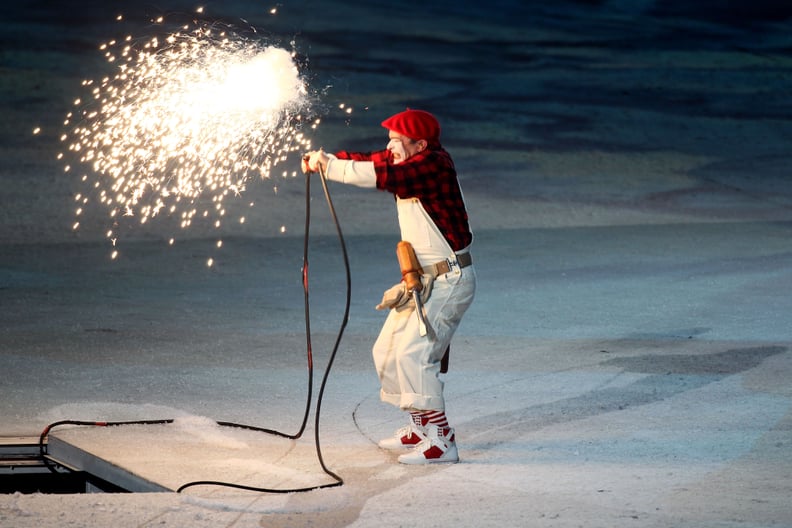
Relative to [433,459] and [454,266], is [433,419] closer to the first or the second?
[433,459]

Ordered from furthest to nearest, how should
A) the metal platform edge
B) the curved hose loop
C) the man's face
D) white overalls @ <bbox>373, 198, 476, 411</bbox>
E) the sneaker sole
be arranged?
the man's face
white overalls @ <bbox>373, 198, 476, 411</bbox>
the sneaker sole
the metal platform edge
the curved hose loop

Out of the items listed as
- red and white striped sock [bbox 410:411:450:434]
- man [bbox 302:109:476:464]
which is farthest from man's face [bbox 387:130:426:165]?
red and white striped sock [bbox 410:411:450:434]

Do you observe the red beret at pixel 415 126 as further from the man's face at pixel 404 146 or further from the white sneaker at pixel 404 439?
the white sneaker at pixel 404 439

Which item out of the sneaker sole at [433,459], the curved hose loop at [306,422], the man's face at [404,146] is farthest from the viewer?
the man's face at [404,146]

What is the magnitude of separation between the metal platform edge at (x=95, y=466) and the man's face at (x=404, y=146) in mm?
1780

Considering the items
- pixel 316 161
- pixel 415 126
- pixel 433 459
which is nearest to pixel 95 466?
pixel 433 459

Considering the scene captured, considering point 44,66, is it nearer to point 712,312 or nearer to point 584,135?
point 584,135

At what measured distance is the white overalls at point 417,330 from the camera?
5480 mm

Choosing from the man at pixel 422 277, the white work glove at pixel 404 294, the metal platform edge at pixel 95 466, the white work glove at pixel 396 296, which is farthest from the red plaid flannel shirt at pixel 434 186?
the metal platform edge at pixel 95 466

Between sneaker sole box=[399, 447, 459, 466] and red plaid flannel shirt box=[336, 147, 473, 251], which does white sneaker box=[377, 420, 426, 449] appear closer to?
Answer: sneaker sole box=[399, 447, 459, 466]

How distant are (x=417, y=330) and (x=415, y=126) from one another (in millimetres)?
904

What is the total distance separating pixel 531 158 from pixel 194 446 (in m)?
12.0

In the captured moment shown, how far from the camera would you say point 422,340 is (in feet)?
18.0

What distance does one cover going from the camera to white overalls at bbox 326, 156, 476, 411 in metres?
5.47
